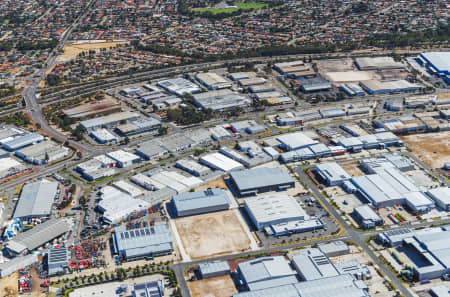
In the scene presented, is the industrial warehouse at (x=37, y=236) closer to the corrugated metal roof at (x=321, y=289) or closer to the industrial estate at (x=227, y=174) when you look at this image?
the industrial estate at (x=227, y=174)

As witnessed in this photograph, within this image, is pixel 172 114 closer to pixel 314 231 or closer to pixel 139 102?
pixel 139 102

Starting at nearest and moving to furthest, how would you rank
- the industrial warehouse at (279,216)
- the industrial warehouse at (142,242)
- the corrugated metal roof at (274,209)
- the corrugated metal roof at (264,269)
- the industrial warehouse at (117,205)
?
the corrugated metal roof at (264,269) → the industrial warehouse at (142,242) → the industrial warehouse at (279,216) → the corrugated metal roof at (274,209) → the industrial warehouse at (117,205)

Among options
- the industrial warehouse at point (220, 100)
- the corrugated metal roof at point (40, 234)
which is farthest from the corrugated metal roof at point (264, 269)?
the industrial warehouse at point (220, 100)

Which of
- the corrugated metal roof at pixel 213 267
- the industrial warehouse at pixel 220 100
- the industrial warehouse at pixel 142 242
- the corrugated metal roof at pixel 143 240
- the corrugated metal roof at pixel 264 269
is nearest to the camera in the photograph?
the corrugated metal roof at pixel 264 269

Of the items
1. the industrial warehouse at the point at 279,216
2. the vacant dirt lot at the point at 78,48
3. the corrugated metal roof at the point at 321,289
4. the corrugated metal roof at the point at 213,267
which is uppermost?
the vacant dirt lot at the point at 78,48

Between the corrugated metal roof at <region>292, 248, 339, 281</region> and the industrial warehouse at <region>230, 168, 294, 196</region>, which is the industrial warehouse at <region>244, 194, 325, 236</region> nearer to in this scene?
the industrial warehouse at <region>230, 168, 294, 196</region>

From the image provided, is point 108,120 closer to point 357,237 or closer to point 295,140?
point 295,140

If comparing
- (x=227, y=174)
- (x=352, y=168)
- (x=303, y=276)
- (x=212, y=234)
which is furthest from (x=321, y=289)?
(x=352, y=168)
